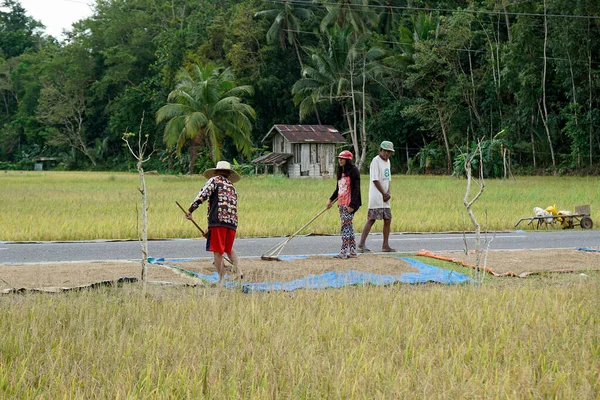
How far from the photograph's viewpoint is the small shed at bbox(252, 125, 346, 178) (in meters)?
49.6

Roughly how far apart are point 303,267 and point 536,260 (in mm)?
3170

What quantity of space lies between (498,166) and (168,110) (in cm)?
1960

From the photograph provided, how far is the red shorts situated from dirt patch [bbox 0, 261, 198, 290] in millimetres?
419

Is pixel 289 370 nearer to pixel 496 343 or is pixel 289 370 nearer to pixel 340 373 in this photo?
pixel 340 373

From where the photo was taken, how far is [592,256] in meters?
10.8

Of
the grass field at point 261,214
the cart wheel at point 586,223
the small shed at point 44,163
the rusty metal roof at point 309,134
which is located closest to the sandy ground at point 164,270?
the grass field at point 261,214

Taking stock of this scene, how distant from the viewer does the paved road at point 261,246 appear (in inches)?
450

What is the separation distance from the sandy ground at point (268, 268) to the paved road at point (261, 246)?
3.87 ft

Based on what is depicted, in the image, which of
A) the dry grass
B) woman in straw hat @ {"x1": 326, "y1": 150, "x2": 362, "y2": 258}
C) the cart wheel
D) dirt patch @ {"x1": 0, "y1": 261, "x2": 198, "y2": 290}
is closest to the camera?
the dry grass

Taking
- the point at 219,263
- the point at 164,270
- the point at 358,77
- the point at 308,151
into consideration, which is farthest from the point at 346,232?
the point at 358,77

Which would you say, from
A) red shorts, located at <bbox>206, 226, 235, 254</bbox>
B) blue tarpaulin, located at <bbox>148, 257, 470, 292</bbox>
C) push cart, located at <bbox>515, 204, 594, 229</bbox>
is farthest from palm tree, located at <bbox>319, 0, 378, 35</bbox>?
red shorts, located at <bbox>206, 226, 235, 254</bbox>

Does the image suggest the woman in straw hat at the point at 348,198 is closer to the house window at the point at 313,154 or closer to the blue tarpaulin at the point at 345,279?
the blue tarpaulin at the point at 345,279

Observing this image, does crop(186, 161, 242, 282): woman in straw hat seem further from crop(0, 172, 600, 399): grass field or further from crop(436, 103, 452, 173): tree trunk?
crop(436, 103, 452, 173): tree trunk

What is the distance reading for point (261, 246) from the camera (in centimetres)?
1284
